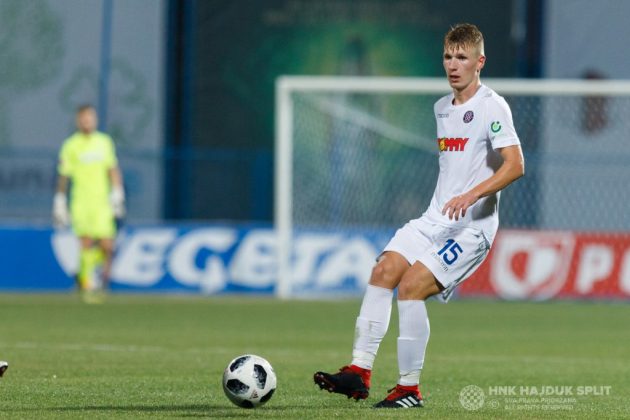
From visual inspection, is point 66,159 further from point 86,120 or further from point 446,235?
point 446,235

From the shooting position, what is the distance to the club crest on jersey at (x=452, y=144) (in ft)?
25.4

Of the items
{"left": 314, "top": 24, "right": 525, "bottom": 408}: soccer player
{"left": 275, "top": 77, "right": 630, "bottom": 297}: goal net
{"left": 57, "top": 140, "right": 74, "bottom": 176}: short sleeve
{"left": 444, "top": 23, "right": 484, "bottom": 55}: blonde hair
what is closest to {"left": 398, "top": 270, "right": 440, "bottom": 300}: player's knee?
{"left": 314, "top": 24, "right": 525, "bottom": 408}: soccer player

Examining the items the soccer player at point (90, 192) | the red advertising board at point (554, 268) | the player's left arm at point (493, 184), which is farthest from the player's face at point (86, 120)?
the player's left arm at point (493, 184)

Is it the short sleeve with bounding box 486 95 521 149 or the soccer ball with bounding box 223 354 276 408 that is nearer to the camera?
the soccer ball with bounding box 223 354 276 408

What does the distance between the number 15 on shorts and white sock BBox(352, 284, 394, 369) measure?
1.18ft

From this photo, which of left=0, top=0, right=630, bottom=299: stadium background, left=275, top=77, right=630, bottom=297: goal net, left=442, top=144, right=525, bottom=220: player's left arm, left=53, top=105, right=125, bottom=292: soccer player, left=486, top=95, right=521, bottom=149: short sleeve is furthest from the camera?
left=0, top=0, right=630, bottom=299: stadium background

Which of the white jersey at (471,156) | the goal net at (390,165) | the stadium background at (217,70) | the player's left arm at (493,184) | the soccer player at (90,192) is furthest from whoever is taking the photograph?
the stadium background at (217,70)

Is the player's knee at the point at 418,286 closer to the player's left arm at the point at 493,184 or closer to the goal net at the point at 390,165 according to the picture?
the player's left arm at the point at 493,184

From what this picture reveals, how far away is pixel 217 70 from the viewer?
857 inches

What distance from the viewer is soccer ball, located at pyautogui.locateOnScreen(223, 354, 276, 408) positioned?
24.6ft

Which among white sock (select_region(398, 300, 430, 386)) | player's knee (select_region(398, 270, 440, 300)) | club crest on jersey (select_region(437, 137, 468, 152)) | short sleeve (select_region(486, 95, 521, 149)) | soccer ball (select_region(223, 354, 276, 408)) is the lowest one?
soccer ball (select_region(223, 354, 276, 408))

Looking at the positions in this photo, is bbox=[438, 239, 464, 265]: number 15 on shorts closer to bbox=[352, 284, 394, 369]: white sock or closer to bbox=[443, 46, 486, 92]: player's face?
bbox=[352, 284, 394, 369]: white sock

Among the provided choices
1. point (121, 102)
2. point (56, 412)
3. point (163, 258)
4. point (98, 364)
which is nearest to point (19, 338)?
point (98, 364)

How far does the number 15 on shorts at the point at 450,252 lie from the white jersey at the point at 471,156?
108 mm
